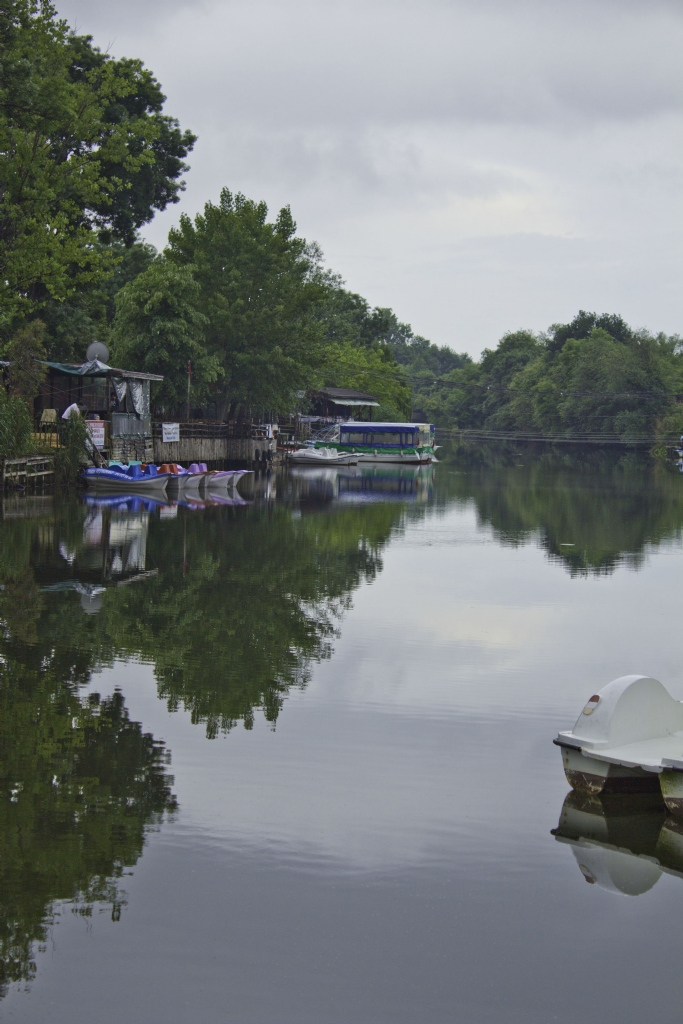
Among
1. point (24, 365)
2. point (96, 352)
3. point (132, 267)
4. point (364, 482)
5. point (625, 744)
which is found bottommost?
point (364, 482)

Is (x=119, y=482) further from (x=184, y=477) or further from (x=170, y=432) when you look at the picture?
(x=170, y=432)

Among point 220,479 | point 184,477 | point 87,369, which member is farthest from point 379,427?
point 87,369

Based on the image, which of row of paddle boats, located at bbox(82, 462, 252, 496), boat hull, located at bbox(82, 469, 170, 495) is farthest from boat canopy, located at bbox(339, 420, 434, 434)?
boat hull, located at bbox(82, 469, 170, 495)

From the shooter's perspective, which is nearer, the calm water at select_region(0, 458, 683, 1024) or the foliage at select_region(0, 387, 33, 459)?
the calm water at select_region(0, 458, 683, 1024)

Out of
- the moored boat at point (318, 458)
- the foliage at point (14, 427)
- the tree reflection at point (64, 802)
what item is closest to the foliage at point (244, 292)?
the moored boat at point (318, 458)

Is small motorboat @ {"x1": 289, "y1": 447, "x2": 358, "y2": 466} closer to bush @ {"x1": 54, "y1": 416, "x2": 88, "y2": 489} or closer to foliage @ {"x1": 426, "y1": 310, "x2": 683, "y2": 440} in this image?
bush @ {"x1": 54, "y1": 416, "x2": 88, "y2": 489}

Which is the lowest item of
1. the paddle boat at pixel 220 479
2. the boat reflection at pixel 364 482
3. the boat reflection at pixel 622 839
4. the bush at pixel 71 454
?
the boat reflection at pixel 622 839

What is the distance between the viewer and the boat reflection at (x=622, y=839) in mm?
7430

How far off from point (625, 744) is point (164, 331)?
41.9 metres

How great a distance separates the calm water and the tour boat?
5489 centimetres

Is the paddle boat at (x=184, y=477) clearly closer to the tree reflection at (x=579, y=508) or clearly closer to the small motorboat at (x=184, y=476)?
the small motorboat at (x=184, y=476)

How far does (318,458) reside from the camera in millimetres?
67812

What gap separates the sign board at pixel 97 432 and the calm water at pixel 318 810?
19.6 m

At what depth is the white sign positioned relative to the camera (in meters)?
45.0
